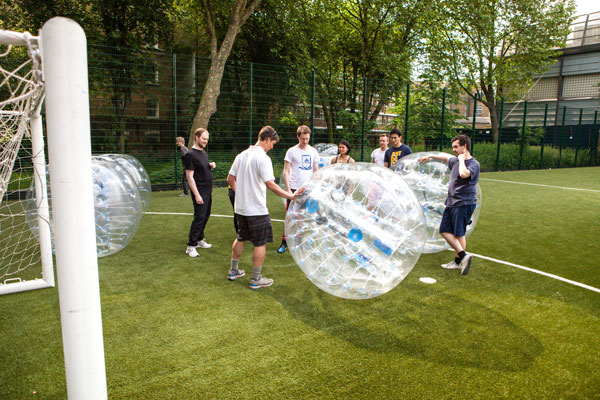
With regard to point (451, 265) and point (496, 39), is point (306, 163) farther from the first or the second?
point (496, 39)

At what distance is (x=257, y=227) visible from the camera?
15.6ft

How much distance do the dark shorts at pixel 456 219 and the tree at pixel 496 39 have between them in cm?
2137

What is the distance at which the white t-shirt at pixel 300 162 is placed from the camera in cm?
631

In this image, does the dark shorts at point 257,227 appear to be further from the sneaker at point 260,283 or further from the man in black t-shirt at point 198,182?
the man in black t-shirt at point 198,182

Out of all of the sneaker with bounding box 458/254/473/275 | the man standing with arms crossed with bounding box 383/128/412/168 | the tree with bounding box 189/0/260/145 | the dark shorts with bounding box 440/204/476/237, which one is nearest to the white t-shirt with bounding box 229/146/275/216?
the dark shorts with bounding box 440/204/476/237

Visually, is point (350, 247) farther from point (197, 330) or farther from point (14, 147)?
point (14, 147)

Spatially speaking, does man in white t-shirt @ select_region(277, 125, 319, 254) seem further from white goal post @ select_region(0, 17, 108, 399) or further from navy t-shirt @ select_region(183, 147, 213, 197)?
white goal post @ select_region(0, 17, 108, 399)

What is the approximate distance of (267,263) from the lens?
5836 millimetres

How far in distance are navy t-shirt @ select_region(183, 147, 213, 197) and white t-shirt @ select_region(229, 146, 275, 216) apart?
1.49m

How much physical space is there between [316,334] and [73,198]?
271 centimetres

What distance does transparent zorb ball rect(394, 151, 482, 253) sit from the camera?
577 cm

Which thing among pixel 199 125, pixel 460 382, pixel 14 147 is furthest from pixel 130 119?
A: pixel 460 382

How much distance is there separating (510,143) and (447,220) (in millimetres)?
21308

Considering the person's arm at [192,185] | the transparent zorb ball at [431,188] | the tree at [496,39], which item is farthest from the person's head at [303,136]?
the tree at [496,39]
